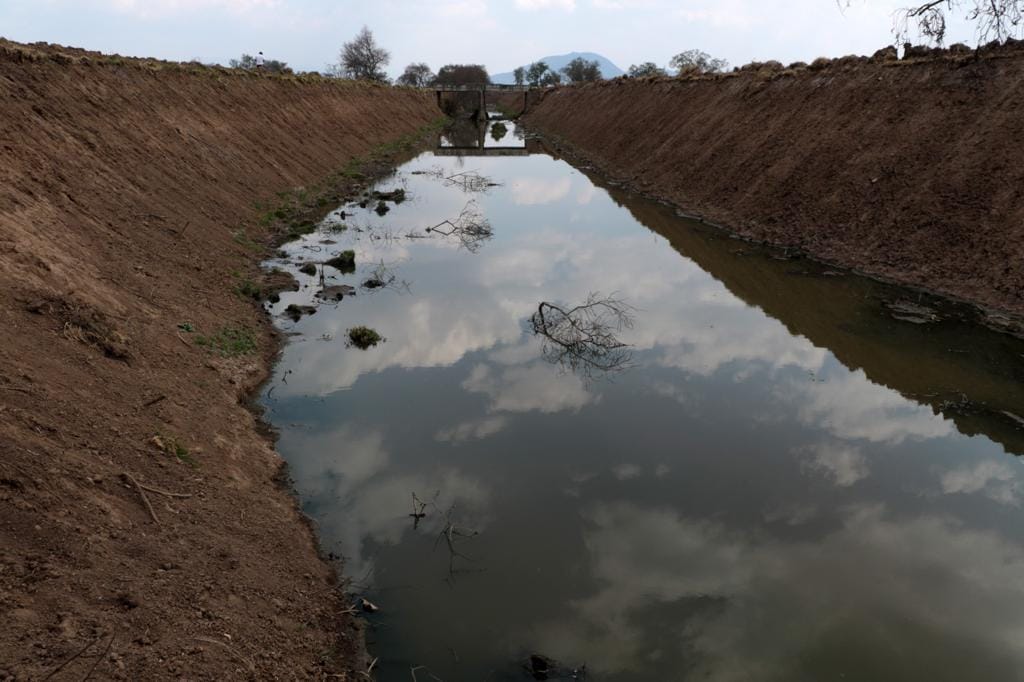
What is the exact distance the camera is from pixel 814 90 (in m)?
26.8

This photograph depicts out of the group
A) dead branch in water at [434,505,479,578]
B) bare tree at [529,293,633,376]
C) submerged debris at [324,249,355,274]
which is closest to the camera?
dead branch in water at [434,505,479,578]

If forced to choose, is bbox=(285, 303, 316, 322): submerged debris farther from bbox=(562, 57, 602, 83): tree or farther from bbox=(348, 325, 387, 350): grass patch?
bbox=(562, 57, 602, 83): tree

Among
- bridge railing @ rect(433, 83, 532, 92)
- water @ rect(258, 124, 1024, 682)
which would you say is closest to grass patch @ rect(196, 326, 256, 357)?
water @ rect(258, 124, 1024, 682)

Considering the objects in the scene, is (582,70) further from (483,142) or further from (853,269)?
(853,269)

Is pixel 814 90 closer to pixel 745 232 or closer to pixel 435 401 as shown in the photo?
pixel 745 232

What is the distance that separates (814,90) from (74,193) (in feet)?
89.5

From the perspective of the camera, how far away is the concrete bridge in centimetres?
9301

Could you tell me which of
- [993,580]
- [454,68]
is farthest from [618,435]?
[454,68]

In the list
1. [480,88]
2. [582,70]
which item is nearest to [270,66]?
[480,88]

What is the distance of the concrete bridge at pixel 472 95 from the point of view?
3662 inches

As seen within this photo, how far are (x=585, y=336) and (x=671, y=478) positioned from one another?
17.2 feet

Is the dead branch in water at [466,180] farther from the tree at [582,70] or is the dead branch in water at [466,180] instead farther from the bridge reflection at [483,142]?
the tree at [582,70]

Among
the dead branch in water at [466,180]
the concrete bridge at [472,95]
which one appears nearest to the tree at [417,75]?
the concrete bridge at [472,95]

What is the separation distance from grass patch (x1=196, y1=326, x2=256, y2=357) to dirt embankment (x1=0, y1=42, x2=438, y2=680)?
2.4 inches
